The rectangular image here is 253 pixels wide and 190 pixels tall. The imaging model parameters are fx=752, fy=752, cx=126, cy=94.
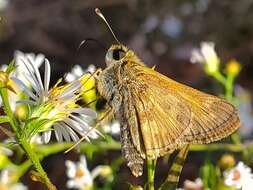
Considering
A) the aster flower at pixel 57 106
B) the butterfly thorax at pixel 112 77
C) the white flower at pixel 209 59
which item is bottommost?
the aster flower at pixel 57 106

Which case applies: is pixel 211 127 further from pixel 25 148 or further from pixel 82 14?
pixel 82 14

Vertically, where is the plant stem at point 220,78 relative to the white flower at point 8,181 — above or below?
above

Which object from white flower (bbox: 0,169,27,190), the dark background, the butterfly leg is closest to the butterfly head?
the butterfly leg

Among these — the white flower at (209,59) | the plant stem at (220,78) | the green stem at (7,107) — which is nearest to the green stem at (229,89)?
the plant stem at (220,78)

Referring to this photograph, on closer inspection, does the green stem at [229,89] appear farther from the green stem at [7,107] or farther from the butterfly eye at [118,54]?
the green stem at [7,107]

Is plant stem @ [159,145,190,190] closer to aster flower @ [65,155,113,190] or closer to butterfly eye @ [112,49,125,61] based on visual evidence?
butterfly eye @ [112,49,125,61]

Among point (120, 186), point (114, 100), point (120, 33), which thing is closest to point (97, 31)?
point (120, 33)

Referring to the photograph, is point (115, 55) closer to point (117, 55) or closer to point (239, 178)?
point (117, 55)
